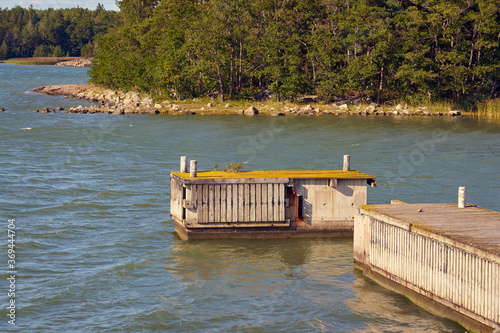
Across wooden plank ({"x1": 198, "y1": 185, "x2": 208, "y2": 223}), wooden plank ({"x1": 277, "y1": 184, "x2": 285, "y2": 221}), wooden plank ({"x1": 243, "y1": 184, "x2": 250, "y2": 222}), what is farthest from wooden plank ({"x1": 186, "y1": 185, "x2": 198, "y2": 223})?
wooden plank ({"x1": 277, "y1": 184, "x2": 285, "y2": 221})

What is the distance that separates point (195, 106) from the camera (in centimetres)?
8212

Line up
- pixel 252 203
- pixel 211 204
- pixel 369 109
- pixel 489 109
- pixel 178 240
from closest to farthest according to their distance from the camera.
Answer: pixel 211 204 < pixel 252 203 < pixel 178 240 < pixel 489 109 < pixel 369 109

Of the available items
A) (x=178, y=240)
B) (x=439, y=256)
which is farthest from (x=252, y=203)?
(x=439, y=256)

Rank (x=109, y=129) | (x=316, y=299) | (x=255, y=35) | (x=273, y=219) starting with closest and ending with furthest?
(x=316, y=299), (x=273, y=219), (x=109, y=129), (x=255, y=35)

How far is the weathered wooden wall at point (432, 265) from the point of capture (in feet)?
51.8

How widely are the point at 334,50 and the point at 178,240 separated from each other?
63817 mm

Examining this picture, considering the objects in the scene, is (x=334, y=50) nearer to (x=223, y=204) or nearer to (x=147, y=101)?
(x=147, y=101)

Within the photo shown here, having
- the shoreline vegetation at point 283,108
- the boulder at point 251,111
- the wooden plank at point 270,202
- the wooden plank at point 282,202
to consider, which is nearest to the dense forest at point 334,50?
the shoreline vegetation at point 283,108

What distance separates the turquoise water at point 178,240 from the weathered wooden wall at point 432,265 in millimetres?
743

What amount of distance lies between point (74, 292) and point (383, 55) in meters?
65.1

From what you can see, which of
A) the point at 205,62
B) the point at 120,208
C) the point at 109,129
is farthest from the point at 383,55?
the point at 120,208

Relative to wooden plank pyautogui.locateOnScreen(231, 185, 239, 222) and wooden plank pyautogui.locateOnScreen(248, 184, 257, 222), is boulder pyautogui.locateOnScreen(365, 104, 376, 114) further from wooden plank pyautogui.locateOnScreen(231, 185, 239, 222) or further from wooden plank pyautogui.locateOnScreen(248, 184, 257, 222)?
wooden plank pyautogui.locateOnScreen(231, 185, 239, 222)

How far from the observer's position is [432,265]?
17.6 metres

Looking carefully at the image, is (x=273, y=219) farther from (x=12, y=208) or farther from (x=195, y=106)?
(x=195, y=106)
